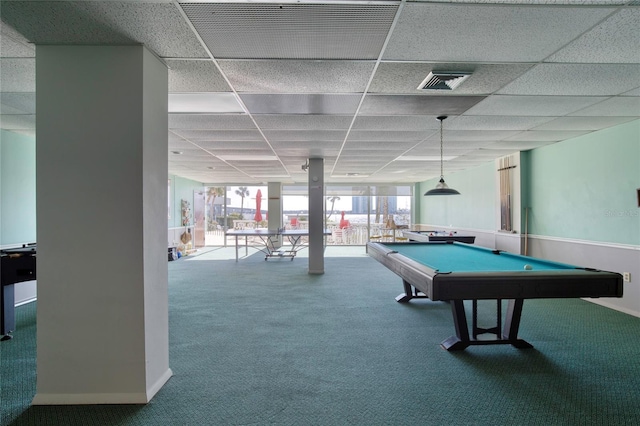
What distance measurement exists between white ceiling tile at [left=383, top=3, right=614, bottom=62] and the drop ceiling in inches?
0.4

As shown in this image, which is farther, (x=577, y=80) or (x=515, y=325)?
(x=515, y=325)

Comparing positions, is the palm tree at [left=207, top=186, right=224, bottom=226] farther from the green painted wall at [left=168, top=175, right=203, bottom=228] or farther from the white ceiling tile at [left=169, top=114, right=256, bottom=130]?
the white ceiling tile at [left=169, top=114, right=256, bottom=130]

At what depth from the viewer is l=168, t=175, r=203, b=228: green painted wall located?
9.74 metres

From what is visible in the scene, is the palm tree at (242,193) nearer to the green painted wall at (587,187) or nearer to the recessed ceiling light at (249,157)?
the recessed ceiling light at (249,157)

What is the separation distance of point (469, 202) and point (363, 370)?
6713 millimetres

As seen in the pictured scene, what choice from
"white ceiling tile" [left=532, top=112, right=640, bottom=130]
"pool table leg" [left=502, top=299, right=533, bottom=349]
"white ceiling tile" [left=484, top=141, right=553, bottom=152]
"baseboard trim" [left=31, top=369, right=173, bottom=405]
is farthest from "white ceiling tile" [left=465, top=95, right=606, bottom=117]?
"baseboard trim" [left=31, top=369, right=173, bottom=405]

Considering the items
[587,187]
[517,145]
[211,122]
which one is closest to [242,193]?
[211,122]

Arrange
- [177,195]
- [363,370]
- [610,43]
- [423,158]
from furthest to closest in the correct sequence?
[177,195]
[423,158]
[363,370]
[610,43]

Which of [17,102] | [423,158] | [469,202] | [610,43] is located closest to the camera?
[610,43]

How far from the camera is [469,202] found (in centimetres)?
831

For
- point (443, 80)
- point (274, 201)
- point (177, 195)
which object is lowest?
point (274, 201)

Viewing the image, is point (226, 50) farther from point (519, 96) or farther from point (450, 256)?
point (450, 256)

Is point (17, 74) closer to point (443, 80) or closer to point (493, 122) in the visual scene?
point (443, 80)

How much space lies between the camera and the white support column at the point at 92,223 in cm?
229
